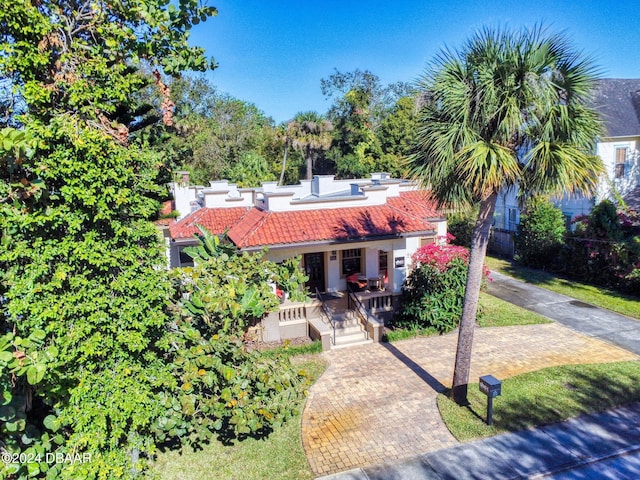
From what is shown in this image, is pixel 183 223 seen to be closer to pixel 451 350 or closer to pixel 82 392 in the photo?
pixel 451 350

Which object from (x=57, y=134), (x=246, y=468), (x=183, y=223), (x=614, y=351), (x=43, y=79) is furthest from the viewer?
(x=183, y=223)

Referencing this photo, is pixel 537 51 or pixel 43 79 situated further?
pixel 537 51

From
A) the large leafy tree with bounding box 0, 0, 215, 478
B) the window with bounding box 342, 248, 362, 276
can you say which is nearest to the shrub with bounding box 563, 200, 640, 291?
the window with bounding box 342, 248, 362, 276

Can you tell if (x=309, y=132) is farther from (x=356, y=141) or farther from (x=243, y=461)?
(x=243, y=461)

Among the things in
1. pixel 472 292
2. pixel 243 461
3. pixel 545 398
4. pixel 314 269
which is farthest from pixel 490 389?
pixel 314 269

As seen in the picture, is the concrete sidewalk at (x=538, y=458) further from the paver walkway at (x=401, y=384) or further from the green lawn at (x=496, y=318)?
the green lawn at (x=496, y=318)

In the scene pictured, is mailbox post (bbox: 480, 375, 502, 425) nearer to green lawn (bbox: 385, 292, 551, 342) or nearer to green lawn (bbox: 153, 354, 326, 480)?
green lawn (bbox: 153, 354, 326, 480)

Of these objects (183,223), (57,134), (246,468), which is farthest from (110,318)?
(183,223)
